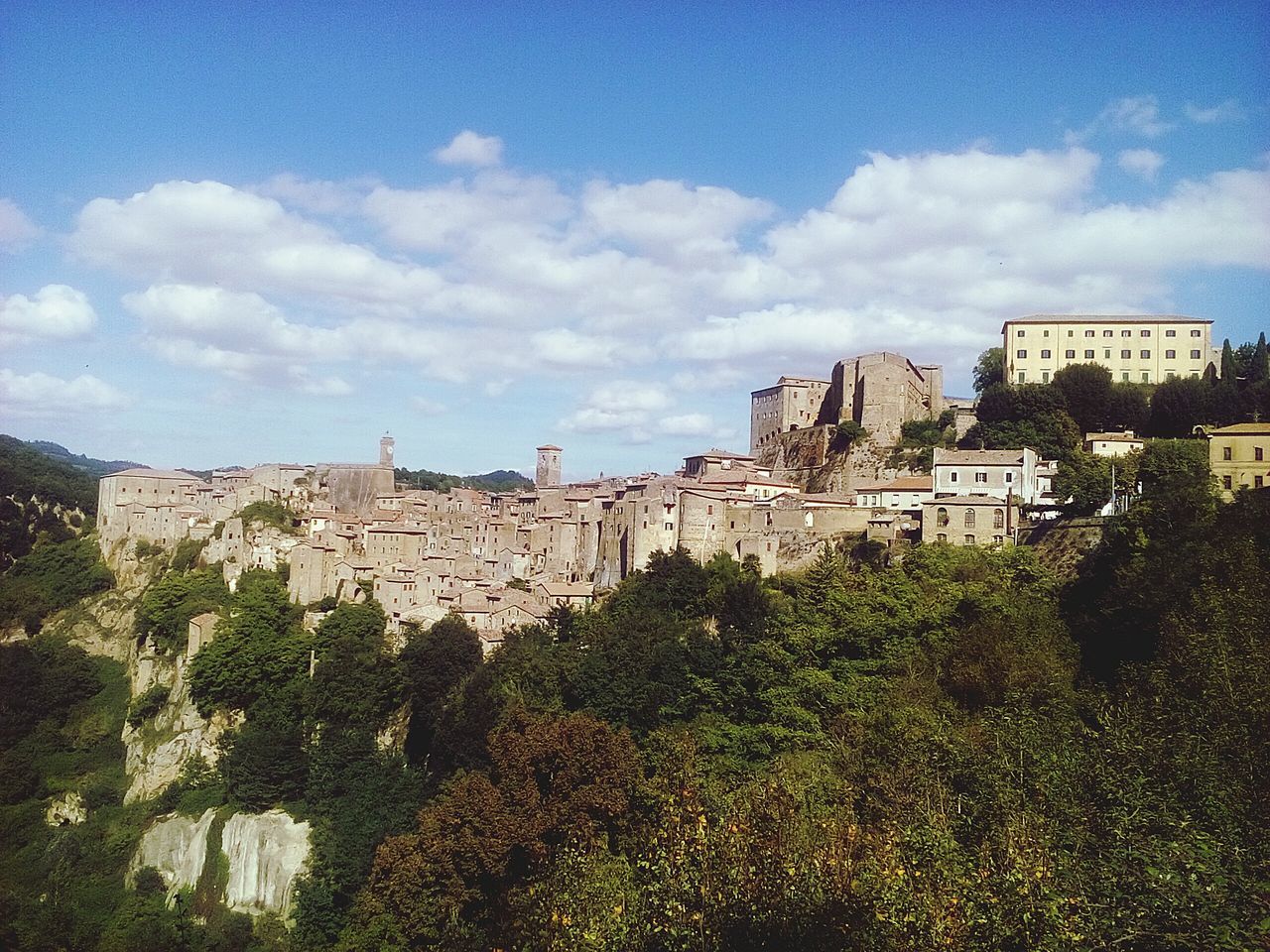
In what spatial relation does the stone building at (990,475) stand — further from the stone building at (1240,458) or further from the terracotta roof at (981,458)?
the stone building at (1240,458)

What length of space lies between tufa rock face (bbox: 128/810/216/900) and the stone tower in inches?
1178

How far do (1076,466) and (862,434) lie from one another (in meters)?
13.6

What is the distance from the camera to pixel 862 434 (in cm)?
5303

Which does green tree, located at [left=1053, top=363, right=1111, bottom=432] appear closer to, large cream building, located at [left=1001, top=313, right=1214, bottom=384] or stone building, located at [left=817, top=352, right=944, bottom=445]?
large cream building, located at [left=1001, top=313, right=1214, bottom=384]

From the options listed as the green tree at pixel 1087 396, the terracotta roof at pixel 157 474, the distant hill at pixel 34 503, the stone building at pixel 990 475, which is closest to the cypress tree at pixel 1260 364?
the green tree at pixel 1087 396

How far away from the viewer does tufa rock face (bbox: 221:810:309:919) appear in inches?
1382

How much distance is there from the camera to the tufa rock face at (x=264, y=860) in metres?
35.1

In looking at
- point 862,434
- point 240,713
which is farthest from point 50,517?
point 862,434

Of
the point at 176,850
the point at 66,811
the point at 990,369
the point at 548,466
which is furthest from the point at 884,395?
the point at 66,811

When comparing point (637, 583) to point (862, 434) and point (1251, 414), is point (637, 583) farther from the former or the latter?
point (1251, 414)

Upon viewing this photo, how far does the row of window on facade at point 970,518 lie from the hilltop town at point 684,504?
0.17 feet

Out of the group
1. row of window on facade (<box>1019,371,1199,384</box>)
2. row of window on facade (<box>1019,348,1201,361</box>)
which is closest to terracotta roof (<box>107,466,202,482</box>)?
row of window on facade (<box>1019,371,1199,384</box>)

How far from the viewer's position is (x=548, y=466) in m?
64.2

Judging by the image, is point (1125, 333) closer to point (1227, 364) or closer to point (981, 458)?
point (1227, 364)
